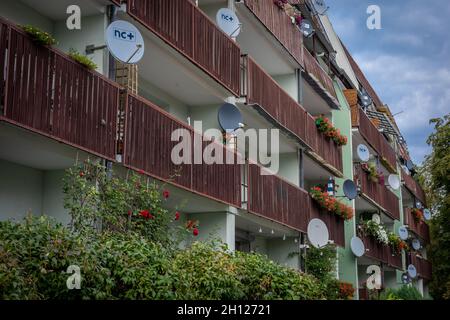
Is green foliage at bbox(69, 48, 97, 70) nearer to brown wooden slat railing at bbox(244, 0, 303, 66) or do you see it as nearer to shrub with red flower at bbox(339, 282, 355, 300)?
brown wooden slat railing at bbox(244, 0, 303, 66)

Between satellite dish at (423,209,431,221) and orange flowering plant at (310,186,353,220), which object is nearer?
orange flowering plant at (310,186,353,220)

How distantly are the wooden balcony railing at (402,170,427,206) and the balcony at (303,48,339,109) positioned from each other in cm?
1725

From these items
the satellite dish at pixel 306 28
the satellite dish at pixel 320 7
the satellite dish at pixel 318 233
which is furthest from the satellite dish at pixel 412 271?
the satellite dish at pixel 306 28

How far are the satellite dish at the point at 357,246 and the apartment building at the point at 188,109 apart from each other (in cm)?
53

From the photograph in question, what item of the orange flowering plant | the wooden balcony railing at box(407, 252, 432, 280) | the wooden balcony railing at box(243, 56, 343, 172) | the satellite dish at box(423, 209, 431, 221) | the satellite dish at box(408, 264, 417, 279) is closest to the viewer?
the wooden balcony railing at box(243, 56, 343, 172)

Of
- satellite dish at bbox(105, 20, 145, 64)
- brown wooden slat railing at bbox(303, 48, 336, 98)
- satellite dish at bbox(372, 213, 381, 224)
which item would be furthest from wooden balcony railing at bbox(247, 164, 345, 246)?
satellite dish at bbox(372, 213, 381, 224)

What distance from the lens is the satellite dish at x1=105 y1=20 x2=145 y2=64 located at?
13367mm

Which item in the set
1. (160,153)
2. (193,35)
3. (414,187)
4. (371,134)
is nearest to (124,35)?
(160,153)

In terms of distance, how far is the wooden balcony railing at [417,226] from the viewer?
44984 millimetres

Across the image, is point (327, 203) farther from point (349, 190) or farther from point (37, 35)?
point (37, 35)

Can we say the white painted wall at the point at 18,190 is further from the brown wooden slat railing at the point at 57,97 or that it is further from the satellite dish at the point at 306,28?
the satellite dish at the point at 306,28

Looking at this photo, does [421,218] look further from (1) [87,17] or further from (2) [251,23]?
(1) [87,17]

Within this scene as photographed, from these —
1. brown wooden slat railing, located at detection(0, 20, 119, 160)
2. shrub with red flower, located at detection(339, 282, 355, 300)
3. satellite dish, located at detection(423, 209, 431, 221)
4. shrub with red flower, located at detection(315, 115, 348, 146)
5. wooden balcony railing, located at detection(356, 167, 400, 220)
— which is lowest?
shrub with red flower, located at detection(339, 282, 355, 300)
